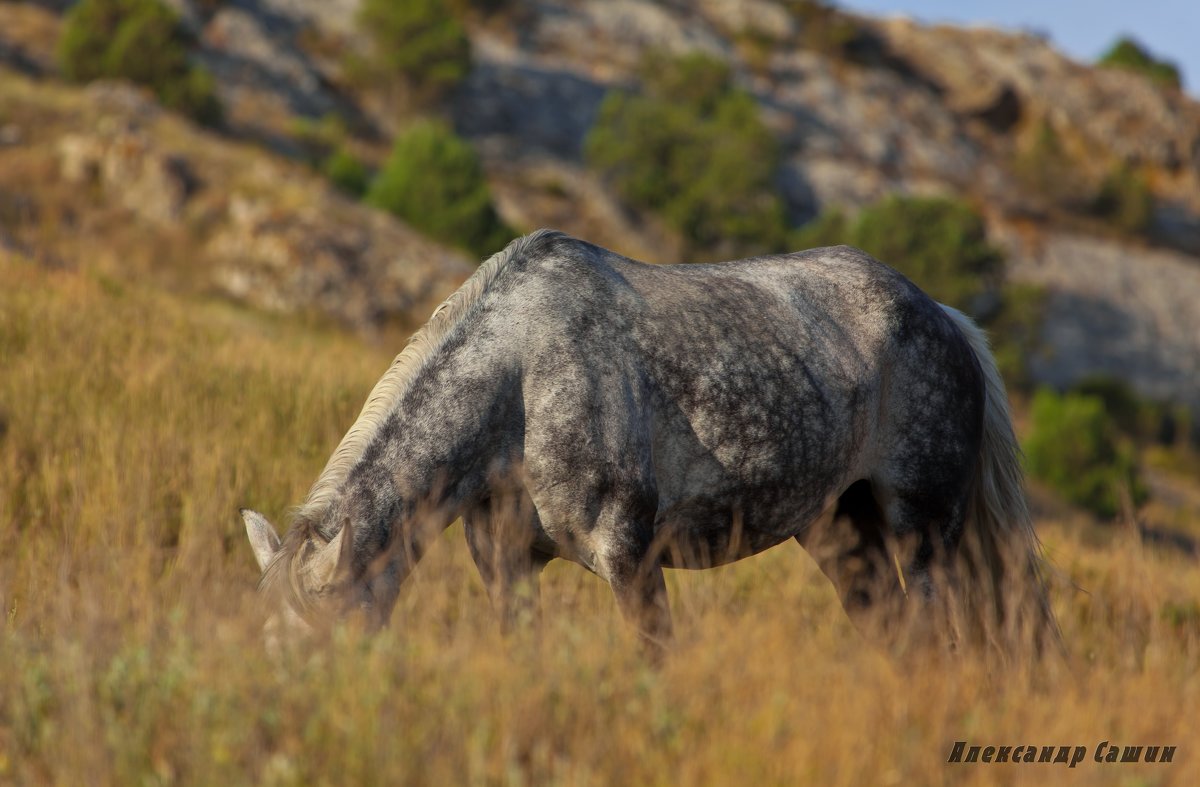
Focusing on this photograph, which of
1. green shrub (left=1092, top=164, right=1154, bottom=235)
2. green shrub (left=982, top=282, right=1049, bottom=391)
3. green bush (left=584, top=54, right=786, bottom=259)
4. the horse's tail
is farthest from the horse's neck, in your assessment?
green shrub (left=1092, top=164, right=1154, bottom=235)

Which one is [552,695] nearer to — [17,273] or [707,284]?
[707,284]

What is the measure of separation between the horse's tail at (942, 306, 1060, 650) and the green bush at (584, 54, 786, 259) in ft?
164

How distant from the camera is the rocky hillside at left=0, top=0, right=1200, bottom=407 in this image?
25.5 metres

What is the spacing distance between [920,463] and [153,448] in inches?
196

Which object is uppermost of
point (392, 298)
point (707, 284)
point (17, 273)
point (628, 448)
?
point (707, 284)

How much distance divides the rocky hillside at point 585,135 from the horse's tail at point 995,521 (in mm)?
19344

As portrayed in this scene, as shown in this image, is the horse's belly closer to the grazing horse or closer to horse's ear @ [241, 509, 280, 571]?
the grazing horse

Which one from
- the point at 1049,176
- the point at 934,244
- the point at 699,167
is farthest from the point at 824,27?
the point at 934,244

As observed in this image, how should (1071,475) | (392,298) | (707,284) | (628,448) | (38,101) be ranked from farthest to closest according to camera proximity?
1. (1071,475)
2. (38,101)
3. (392,298)
4. (707,284)
5. (628,448)

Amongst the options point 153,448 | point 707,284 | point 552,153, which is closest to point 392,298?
point 153,448

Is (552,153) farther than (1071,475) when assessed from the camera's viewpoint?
Yes

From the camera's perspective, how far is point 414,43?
193ft

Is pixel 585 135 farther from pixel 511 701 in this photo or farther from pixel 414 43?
pixel 511 701

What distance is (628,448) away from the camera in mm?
4266
